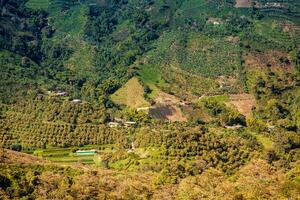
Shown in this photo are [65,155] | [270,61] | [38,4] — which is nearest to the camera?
[65,155]

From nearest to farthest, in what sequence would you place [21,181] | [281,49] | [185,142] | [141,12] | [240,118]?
[21,181]
[185,142]
[240,118]
[281,49]
[141,12]

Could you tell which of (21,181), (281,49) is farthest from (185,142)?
(281,49)

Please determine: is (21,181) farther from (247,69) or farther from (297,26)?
(297,26)

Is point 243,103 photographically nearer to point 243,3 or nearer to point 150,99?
point 150,99

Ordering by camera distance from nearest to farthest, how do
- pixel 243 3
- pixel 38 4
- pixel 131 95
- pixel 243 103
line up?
pixel 243 103 → pixel 131 95 → pixel 243 3 → pixel 38 4

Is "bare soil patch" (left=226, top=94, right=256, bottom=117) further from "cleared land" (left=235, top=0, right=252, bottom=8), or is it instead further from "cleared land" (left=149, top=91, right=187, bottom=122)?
"cleared land" (left=235, top=0, right=252, bottom=8)

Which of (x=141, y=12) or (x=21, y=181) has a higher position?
(x=21, y=181)

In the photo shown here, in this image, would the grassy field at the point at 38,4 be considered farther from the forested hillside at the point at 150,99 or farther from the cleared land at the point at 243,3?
the cleared land at the point at 243,3

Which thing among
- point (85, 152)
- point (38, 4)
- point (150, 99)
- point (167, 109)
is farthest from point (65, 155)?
point (38, 4)
